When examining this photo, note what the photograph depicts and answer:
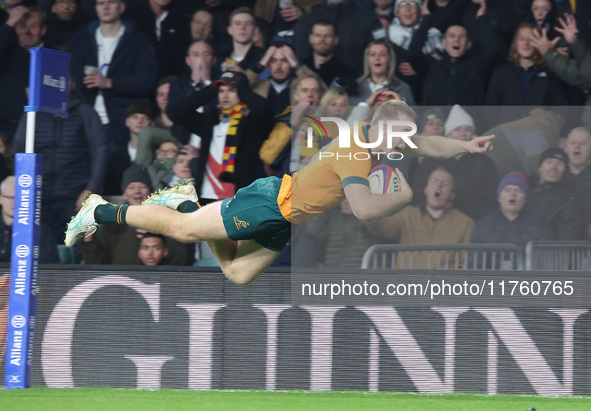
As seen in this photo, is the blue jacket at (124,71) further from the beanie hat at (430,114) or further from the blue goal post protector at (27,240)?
the beanie hat at (430,114)

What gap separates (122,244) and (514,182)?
3370mm

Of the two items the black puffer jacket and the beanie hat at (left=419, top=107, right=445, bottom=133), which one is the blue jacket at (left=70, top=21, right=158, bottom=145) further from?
the black puffer jacket

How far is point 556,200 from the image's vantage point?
6875mm

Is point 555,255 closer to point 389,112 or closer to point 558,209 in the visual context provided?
point 558,209

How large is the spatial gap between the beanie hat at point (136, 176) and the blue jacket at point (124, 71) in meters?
0.49

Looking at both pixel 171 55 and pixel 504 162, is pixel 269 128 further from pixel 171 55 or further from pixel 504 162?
pixel 504 162

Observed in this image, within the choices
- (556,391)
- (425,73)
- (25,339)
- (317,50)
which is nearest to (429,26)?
(425,73)

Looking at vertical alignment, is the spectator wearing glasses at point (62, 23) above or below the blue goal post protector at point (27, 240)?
above

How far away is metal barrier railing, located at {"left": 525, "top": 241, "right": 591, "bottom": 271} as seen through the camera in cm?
665

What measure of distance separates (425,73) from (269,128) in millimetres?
1506

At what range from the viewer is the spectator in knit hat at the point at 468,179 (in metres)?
6.88

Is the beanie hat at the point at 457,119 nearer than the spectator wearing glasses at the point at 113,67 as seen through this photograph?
Yes

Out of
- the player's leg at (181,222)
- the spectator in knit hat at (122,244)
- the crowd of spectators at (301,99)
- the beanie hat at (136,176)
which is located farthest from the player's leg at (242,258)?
the beanie hat at (136,176)

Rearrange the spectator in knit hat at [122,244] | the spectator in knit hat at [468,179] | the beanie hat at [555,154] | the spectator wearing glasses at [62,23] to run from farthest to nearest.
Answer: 1. the spectator wearing glasses at [62,23]
2. the spectator in knit hat at [122,244]
3. the beanie hat at [555,154]
4. the spectator in knit hat at [468,179]
